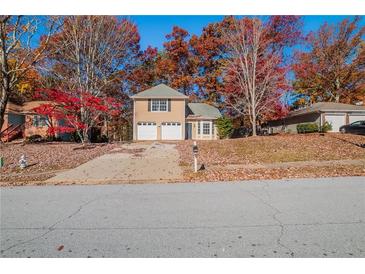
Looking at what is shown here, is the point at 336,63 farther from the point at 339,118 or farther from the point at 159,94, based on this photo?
the point at 159,94

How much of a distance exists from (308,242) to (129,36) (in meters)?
30.1

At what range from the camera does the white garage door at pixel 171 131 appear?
27.4 meters

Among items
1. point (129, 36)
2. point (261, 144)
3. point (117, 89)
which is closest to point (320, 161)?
point (261, 144)

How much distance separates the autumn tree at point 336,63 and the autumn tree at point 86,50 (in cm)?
2464

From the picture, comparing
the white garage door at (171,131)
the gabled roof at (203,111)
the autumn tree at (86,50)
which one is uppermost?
the autumn tree at (86,50)

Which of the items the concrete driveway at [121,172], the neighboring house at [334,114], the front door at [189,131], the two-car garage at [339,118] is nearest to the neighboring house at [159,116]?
the front door at [189,131]

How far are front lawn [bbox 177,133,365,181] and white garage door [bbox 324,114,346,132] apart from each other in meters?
10.7

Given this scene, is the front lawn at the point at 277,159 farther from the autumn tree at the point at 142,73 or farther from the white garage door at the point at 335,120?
the autumn tree at the point at 142,73

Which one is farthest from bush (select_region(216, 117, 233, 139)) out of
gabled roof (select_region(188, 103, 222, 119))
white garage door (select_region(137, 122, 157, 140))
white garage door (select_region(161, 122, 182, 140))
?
white garage door (select_region(137, 122, 157, 140))

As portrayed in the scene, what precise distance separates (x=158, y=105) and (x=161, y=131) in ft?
10.1

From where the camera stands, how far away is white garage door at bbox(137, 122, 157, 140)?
27203 mm

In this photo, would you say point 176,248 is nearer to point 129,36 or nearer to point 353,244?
point 353,244

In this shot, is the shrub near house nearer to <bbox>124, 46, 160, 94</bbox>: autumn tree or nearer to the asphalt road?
the asphalt road

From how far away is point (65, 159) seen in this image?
1320 cm
